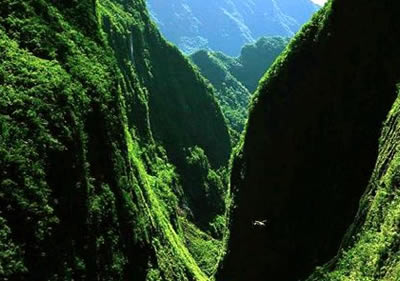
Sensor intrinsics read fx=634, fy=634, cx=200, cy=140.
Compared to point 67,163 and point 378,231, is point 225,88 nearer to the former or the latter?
point 67,163

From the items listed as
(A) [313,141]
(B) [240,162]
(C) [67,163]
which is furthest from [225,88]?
(C) [67,163]

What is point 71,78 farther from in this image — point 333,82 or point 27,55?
point 333,82

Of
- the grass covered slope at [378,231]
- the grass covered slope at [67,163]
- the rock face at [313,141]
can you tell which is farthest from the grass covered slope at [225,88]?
the grass covered slope at [378,231]

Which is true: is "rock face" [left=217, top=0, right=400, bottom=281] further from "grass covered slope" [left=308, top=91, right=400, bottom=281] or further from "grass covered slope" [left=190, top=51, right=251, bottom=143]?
"grass covered slope" [left=190, top=51, right=251, bottom=143]

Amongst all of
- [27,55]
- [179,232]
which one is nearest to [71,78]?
[27,55]

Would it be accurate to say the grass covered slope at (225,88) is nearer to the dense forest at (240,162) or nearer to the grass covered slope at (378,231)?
the dense forest at (240,162)

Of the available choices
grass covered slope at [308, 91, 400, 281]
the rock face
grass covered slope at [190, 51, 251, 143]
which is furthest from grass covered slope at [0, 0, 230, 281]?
grass covered slope at [190, 51, 251, 143]
